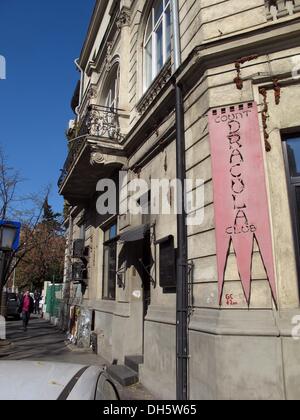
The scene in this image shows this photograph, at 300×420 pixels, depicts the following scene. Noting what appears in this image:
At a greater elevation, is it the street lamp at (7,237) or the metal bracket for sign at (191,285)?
the street lamp at (7,237)

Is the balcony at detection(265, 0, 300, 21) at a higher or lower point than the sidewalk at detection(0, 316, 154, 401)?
higher

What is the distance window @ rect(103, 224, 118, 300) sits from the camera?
11.9 m

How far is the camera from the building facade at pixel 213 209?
5.19 metres

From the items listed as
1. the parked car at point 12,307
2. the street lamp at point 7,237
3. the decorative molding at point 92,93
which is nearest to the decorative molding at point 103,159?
the street lamp at point 7,237

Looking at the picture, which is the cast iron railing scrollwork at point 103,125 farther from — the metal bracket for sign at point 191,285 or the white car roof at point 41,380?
the white car roof at point 41,380

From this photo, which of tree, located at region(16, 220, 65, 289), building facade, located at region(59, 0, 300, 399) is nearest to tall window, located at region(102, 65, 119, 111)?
building facade, located at region(59, 0, 300, 399)

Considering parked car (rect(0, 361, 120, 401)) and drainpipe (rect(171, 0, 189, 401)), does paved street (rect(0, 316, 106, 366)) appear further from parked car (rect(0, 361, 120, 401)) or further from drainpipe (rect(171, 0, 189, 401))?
parked car (rect(0, 361, 120, 401))

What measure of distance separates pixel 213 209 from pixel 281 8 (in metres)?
3.47

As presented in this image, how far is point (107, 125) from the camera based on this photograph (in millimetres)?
11555

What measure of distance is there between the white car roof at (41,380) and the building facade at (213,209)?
3.00m

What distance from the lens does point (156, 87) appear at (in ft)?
30.1

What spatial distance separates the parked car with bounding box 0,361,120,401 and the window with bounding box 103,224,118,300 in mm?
8696

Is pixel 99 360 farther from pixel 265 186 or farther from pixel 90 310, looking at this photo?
pixel 265 186
